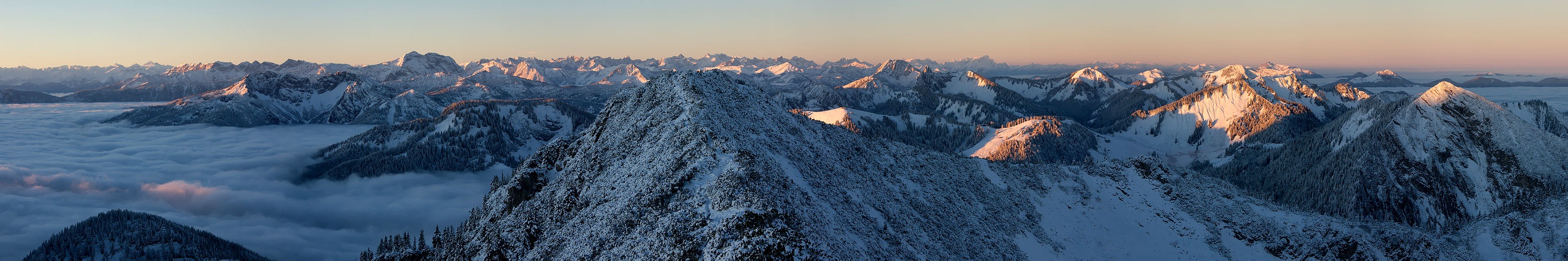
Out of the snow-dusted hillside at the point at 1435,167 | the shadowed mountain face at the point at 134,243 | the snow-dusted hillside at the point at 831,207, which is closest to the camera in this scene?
the snow-dusted hillside at the point at 831,207

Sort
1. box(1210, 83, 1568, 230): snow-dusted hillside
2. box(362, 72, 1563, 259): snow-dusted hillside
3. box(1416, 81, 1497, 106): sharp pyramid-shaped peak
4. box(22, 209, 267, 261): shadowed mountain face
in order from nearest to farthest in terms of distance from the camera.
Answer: box(362, 72, 1563, 259): snow-dusted hillside < box(22, 209, 267, 261): shadowed mountain face < box(1210, 83, 1568, 230): snow-dusted hillside < box(1416, 81, 1497, 106): sharp pyramid-shaped peak

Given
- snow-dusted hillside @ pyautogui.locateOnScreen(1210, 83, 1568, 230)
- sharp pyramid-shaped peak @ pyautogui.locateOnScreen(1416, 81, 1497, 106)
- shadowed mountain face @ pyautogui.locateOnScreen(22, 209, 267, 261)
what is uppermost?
sharp pyramid-shaped peak @ pyautogui.locateOnScreen(1416, 81, 1497, 106)

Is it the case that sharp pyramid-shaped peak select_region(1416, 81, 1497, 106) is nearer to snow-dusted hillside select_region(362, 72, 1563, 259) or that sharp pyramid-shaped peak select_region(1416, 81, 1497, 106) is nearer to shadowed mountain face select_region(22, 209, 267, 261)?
snow-dusted hillside select_region(362, 72, 1563, 259)

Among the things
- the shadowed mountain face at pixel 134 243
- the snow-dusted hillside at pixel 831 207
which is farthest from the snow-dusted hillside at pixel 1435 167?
the shadowed mountain face at pixel 134 243

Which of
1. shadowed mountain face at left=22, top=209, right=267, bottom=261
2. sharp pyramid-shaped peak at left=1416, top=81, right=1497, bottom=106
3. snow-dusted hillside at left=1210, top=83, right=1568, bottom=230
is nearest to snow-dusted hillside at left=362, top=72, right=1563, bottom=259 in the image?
snow-dusted hillside at left=1210, top=83, right=1568, bottom=230

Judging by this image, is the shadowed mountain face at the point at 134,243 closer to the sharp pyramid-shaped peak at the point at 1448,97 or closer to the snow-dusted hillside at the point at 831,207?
the snow-dusted hillside at the point at 831,207

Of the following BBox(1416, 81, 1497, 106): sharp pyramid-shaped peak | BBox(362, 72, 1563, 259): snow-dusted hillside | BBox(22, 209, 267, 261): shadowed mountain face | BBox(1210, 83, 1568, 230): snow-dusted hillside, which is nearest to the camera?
BBox(362, 72, 1563, 259): snow-dusted hillside

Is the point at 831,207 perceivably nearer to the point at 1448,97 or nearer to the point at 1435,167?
the point at 1435,167
